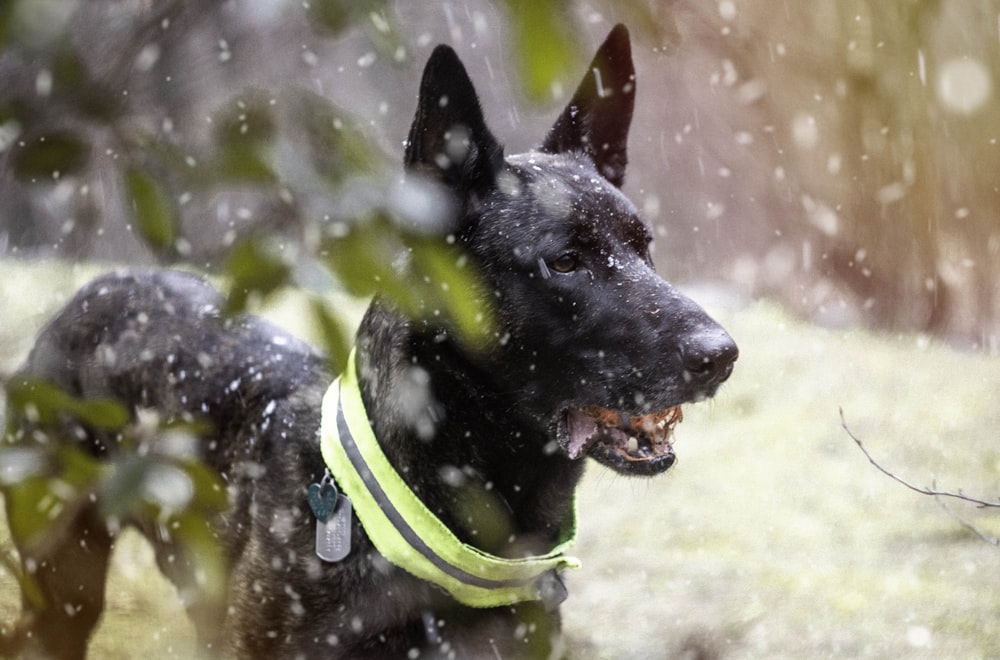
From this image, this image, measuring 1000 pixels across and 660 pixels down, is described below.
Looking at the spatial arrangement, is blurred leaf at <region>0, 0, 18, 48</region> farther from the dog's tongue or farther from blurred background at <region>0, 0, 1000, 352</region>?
blurred background at <region>0, 0, 1000, 352</region>

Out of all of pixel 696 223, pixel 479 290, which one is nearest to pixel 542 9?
pixel 479 290

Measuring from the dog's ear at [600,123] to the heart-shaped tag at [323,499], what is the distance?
42.3 inches

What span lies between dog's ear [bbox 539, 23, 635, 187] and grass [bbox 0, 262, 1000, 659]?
85 centimetres

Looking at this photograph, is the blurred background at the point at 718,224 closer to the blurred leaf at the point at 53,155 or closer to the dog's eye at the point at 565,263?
the blurred leaf at the point at 53,155

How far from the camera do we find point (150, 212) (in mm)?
975

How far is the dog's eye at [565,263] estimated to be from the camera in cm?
218

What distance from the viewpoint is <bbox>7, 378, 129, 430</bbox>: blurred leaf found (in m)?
1.10

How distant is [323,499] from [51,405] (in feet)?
3.42

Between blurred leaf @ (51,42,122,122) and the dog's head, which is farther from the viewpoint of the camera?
the dog's head

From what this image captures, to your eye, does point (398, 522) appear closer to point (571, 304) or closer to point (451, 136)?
point (571, 304)

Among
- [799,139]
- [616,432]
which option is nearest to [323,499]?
[616,432]

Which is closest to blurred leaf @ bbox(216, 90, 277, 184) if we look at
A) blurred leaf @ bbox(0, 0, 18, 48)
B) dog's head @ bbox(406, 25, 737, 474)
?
blurred leaf @ bbox(0, 0, 18, 48)

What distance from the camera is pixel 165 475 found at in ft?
3.46

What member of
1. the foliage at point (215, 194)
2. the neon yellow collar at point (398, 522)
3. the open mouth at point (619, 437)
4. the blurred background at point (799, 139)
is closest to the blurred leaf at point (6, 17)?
the foliage at point (215, 194)
